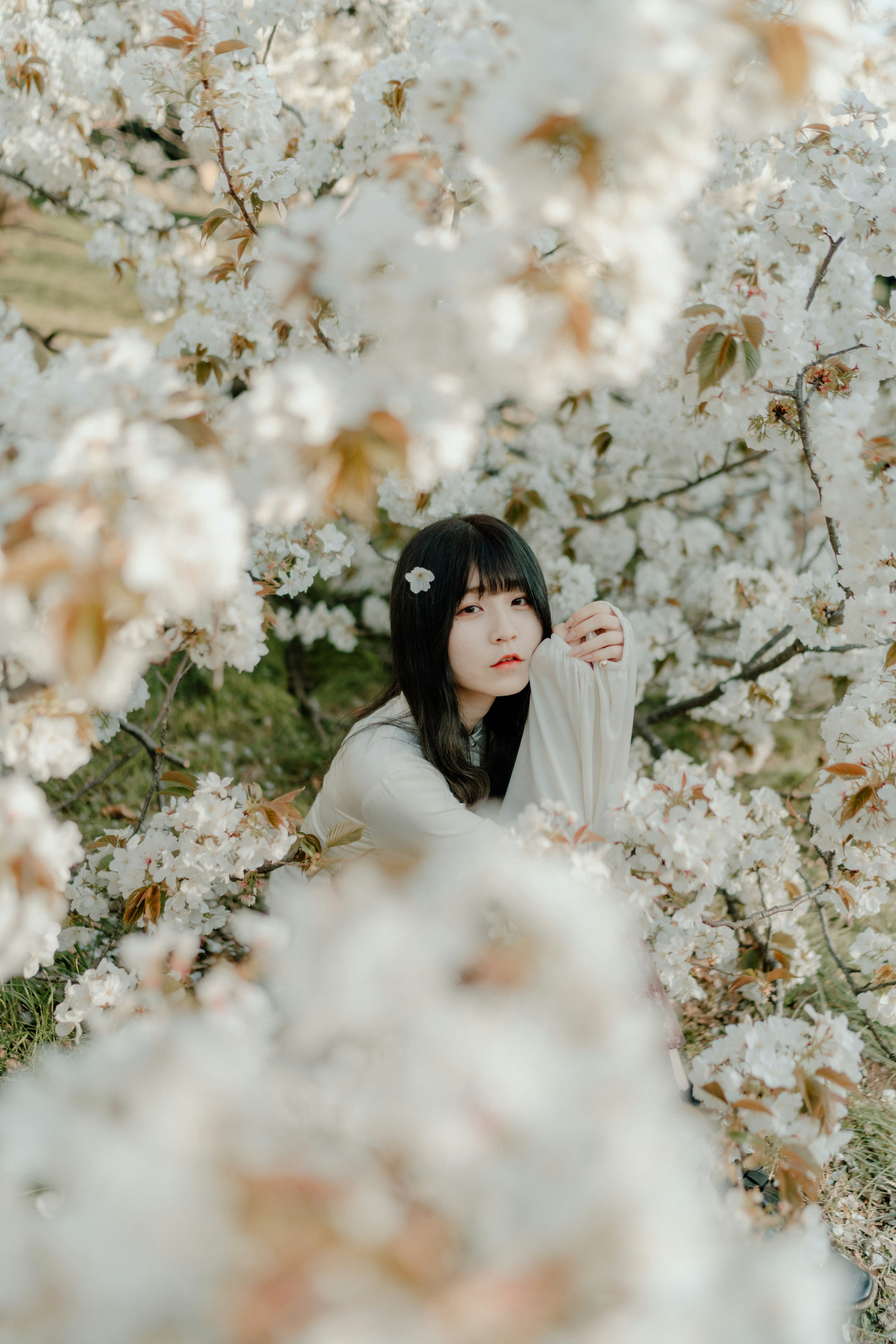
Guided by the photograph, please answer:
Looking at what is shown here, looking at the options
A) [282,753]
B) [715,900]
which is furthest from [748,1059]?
[282,753]

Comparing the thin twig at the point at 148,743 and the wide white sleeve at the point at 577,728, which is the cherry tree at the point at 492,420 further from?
the wide white sleeve at the point at 577,728

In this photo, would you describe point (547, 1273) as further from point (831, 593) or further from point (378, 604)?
point (378, 604)

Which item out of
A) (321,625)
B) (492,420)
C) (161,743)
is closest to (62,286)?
(492,420)

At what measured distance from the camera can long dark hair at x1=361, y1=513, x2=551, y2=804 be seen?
7.53 ft

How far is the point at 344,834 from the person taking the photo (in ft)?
6.68

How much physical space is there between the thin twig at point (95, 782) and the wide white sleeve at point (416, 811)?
29.6 inches

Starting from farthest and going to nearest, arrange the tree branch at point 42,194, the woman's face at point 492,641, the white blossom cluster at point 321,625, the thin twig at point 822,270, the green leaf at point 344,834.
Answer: the white blossom cluster at point 321,625 → the tree branch at point 42,194 → the woman's face at point 492,641 → the thin twig at point 822,270 → the green leaf at point 344,834

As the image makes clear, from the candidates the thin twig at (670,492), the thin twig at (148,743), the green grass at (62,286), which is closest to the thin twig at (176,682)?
the thin twig at (148,743)

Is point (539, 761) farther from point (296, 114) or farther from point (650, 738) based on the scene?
point (296, 114)

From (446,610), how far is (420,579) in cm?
12

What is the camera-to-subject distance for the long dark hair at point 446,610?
2295mm

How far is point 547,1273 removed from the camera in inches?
22.9

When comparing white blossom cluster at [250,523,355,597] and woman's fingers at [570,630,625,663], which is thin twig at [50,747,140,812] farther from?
woman's fingers at [570,630,625,663]

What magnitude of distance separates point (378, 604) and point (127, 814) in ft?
5.22
